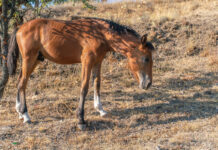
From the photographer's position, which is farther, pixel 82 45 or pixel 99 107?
pixel 99 107

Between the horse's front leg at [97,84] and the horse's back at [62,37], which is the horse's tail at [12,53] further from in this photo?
the horse's front leg at [97,84]

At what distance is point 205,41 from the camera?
10703 mm

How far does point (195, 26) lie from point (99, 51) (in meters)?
7.95

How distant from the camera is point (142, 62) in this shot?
5000 mm

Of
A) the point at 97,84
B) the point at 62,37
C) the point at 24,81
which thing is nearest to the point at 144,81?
the point at 97,84

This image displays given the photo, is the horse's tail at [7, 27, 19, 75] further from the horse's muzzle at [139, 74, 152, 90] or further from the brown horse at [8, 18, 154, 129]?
the horse's muzzle at [139, 74, 152, 90]

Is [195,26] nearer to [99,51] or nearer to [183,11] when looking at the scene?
[183,11]

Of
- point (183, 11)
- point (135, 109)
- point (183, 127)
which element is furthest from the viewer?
point (183, 11)

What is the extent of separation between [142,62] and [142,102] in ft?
6.14

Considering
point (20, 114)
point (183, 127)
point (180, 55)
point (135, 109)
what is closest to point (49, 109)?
point (20, 114)

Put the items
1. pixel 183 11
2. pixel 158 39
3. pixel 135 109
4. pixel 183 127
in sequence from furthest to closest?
1. pixel 183 11
2. pixel 158 39
3. pixel 135 109
4. pixel 183 127

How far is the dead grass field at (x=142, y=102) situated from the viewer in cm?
→ 454

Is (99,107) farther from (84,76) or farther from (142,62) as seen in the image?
(142,62)

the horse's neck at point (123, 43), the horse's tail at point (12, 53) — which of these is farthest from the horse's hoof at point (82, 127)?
the horse's tail at point (12, 53)
